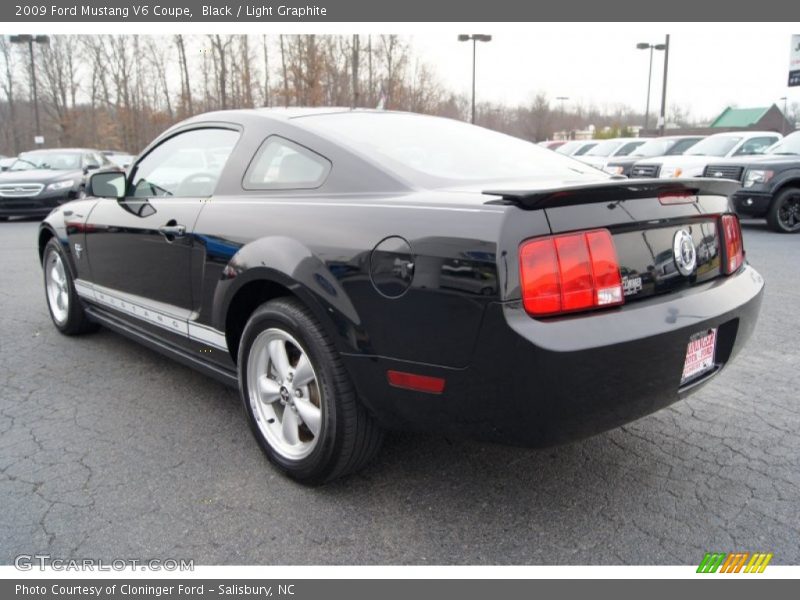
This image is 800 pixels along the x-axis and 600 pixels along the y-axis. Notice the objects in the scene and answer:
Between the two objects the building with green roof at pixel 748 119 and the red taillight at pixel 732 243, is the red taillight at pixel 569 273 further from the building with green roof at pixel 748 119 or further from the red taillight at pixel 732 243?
the building with green roof at pixel 748 119

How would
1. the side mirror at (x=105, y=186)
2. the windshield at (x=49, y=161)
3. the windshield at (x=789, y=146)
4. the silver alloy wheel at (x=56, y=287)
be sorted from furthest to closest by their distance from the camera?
1. the windshield at (x=49, y=161)
2. the windshield at (x=789, y=146)
3. the silver alloy wheel at (x=56, y=287)
4. the side mirror at (x=105, y=186)

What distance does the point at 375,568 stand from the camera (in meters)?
2.04

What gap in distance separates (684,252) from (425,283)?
1.01 metres

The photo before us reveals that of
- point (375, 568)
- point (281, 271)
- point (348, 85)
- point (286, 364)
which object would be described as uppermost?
point (348, 85)

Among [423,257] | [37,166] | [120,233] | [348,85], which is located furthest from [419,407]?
[348,85]

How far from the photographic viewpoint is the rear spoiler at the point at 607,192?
6.23ft

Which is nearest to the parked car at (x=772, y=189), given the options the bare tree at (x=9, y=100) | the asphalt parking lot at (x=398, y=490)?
the asphalt parking lot at (x=398, y=490)

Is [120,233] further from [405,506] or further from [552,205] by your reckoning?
[552,205]

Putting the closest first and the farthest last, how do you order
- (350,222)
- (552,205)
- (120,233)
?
(552,205)
(350,222)
(120,233)

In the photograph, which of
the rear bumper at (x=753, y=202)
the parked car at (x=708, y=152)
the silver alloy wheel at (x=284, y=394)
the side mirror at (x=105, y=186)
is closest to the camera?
the silver alloy wheel at (x=284, y=394)

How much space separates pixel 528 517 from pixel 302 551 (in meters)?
0.83

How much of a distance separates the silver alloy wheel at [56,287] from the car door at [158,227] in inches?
30.4

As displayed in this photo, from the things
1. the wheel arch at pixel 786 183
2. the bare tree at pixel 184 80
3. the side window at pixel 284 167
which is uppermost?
the bare tree at pixel 184 80

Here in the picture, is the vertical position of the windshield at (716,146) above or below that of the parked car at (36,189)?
above
